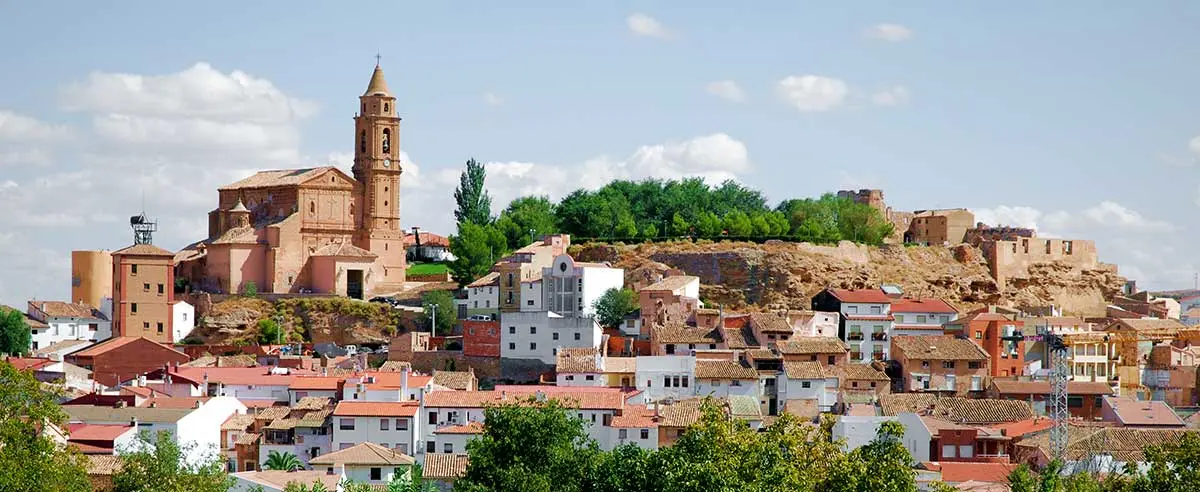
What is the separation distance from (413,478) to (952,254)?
4431 centimetres

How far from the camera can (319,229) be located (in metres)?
84.0

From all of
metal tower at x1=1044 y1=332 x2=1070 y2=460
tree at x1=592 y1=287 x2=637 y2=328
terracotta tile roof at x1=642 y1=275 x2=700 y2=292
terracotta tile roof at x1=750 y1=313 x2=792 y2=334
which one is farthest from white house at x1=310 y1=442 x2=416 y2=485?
terracotta tile roof at x1=642 y1=275 x2=700 y2=292

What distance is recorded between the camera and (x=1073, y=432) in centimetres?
5425

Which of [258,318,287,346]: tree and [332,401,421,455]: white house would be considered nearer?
[332,401,421,455]: white house

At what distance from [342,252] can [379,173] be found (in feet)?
17.5

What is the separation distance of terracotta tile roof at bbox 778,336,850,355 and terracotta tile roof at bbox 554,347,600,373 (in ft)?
21.7

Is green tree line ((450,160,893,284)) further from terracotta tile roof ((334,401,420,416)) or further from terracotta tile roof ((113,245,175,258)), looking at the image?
terracotta tile roof ((334,401,420,416))

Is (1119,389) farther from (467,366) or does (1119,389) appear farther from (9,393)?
(9,393)

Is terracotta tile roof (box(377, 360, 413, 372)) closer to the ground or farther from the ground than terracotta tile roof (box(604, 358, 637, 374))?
closer to the ground

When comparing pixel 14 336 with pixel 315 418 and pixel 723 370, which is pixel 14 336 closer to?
pixel 315 418

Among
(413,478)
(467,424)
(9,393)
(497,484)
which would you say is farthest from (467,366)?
(9,393)

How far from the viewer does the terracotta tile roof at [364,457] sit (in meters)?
51.8

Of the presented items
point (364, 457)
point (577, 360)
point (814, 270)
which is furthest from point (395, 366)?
point (814, 270)

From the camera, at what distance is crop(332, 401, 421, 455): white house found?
55.8 m
